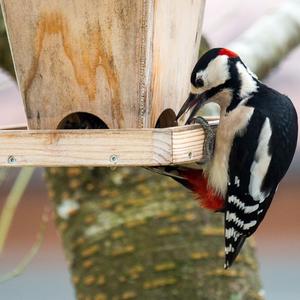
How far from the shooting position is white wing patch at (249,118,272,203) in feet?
12.2

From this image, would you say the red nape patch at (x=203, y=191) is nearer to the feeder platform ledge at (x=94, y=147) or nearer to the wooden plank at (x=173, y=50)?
the wooden plank at (x=173, y=50)

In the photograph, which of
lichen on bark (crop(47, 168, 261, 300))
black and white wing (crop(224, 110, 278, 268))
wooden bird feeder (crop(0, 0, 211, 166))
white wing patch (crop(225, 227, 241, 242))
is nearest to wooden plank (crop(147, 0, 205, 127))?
wooden bird feeder (crop(0, 0, 211, 166))

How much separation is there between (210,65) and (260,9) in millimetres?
1870

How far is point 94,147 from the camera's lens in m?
3.01

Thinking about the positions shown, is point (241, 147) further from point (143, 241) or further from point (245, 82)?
point (143, 241)

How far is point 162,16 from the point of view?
3.38 m

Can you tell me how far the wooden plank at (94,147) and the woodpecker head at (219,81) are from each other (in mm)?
447

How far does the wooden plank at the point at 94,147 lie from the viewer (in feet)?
9.81

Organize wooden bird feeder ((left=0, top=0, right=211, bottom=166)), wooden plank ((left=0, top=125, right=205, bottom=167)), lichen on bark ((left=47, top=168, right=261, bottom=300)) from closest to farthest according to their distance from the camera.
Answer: wooden plank ((left=0, top=125, right=205, bottom=167)) → wooden bird feeder ((left=0, top=0, right=211, bottom=166)) → lichen on bark ((left=47, top=168, right=261, bottom=300))

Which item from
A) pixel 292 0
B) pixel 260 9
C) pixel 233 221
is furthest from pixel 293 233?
pixel 233 221

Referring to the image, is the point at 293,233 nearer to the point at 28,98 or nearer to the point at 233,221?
the point at 233,221

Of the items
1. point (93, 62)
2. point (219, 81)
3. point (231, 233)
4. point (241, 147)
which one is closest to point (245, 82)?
point (219, 81)

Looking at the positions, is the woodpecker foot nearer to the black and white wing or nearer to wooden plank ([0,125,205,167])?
the black and white wing

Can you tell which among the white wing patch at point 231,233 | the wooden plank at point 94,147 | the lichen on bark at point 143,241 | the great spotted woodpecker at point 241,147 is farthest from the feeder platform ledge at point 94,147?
the lichen on bark at point 143,241
